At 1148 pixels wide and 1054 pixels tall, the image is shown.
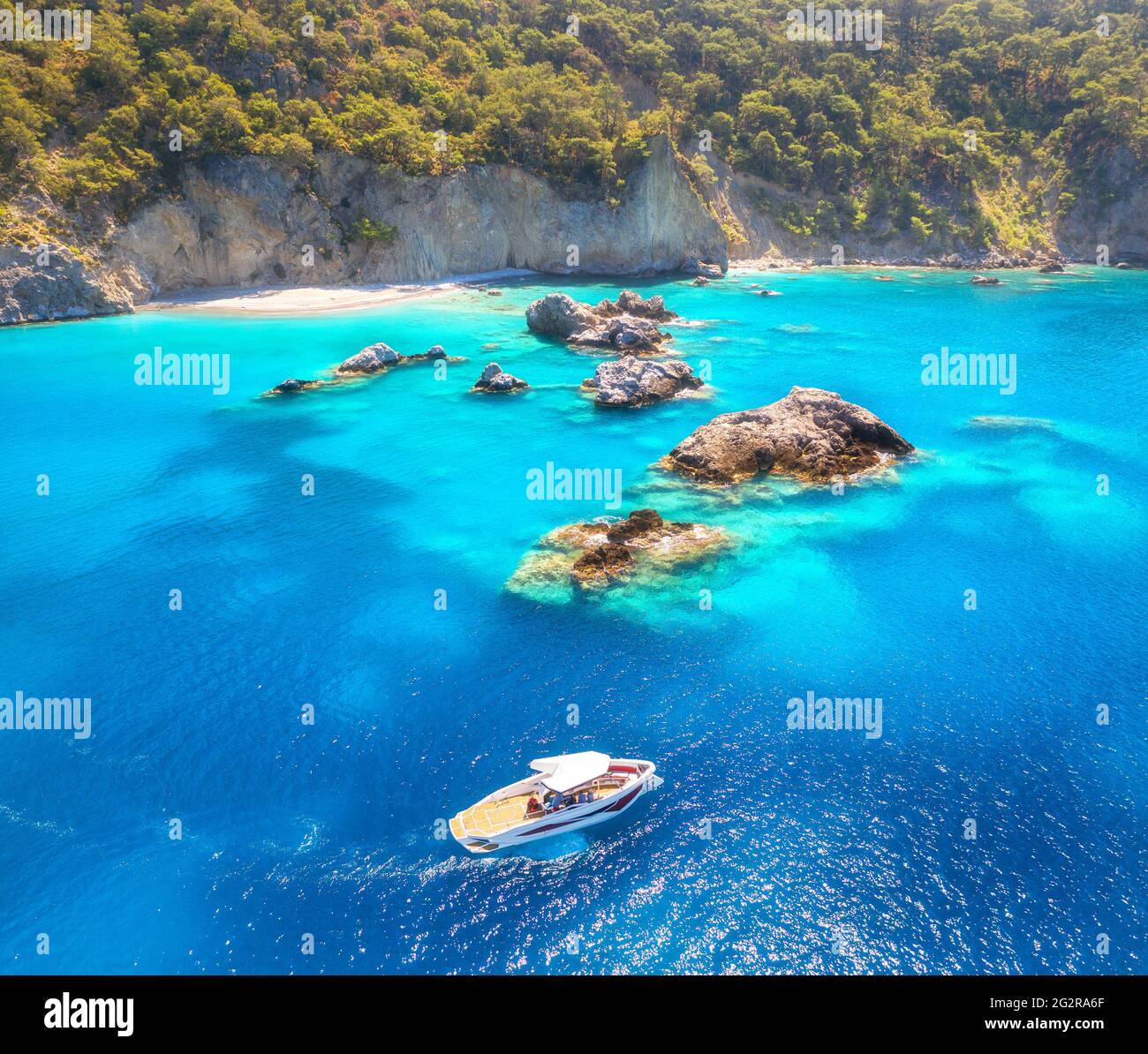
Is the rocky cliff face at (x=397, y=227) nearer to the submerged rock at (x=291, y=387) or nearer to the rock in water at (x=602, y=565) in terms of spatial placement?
the submerged rock at (x=291, y=387)

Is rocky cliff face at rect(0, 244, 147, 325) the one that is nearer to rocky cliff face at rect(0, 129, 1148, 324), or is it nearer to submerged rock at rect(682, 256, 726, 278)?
rocky cliff face at rect(0, 129, 1148, 324)

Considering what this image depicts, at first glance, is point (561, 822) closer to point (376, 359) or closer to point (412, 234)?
point (376, 359)

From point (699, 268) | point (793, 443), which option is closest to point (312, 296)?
point (699, 268)

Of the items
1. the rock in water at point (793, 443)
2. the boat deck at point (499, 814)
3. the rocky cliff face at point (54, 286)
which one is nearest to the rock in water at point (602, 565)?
the rock in water at point (793, 443)
